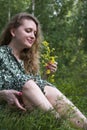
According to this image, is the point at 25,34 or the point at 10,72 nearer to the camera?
the point at 10,72

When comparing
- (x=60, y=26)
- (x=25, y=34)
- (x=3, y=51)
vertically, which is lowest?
(x=60, y=26)

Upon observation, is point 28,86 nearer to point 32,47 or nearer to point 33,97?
→ point 33,97

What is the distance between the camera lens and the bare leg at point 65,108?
391 centimetres

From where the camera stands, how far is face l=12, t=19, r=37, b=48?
4.80 meters

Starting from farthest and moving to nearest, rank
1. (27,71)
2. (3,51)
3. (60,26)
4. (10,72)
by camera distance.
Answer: (60,26), (27,71), (3,51), (10,72)

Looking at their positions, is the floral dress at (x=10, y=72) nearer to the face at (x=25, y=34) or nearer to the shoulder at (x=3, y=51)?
the shoulder at (x=3, y=51)

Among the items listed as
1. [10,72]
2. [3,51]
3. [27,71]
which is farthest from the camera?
[27,71]

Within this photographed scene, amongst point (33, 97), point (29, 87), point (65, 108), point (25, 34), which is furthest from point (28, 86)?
point (25, 34)

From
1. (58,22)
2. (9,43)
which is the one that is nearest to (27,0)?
(58,22)

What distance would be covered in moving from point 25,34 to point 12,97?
0.92 meters

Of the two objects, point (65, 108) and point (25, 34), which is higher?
point (25, 34)

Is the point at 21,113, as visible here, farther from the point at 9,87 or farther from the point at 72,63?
the point at 72,63

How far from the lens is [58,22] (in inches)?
902

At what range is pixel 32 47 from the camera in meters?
5.12
